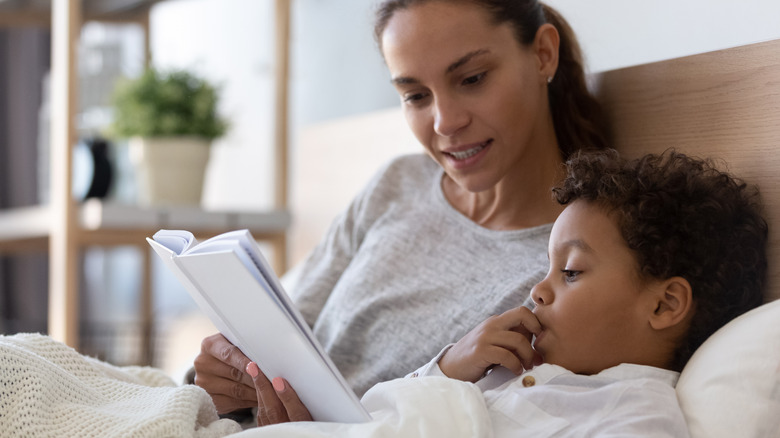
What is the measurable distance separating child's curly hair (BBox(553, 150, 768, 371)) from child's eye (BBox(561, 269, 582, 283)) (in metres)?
0.07

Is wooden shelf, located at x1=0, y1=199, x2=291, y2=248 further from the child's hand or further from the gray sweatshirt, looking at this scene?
the child's hand

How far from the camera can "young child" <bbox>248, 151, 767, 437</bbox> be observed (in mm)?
914

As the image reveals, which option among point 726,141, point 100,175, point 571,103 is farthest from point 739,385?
point 100,175

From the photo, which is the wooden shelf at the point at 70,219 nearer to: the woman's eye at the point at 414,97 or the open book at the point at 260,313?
the woman's eye at the point at 414,97

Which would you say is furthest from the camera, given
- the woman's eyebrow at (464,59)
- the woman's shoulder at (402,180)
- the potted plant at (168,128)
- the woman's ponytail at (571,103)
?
the potted plant at (168,128)

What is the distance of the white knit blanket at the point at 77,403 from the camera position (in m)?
0.93

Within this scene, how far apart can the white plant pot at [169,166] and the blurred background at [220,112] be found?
0.38 feet

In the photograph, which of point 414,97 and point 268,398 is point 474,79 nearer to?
point 414,97

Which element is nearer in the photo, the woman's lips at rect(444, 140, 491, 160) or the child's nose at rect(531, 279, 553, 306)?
the child's nose at rect(531, 279, 553, 306)

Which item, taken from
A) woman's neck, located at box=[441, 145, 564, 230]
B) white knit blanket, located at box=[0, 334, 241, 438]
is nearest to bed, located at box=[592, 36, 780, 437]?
woman's neck, located at box=[441, 145, 564, 230]

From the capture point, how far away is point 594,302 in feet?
3.22

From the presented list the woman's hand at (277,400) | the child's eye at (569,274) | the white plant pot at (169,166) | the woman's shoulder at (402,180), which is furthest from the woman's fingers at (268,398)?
the white plant pot at (169,166)

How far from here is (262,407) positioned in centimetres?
104

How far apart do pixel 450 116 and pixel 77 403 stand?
614mm
